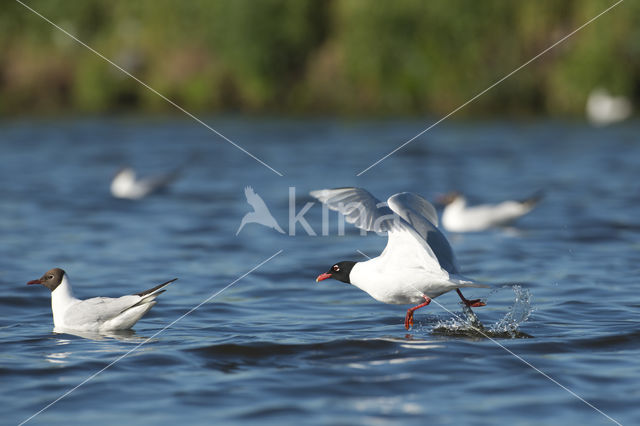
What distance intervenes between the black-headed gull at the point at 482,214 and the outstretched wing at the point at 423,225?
6.07m

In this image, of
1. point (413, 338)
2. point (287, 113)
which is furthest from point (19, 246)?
point (287, 113)

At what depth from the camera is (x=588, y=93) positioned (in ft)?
99.2

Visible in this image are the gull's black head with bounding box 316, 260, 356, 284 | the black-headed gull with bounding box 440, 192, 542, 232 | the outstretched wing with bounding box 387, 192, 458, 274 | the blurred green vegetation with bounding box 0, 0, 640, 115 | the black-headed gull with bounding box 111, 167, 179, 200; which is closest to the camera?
the outstretched wing with bounding box 387, 192, 458, 274

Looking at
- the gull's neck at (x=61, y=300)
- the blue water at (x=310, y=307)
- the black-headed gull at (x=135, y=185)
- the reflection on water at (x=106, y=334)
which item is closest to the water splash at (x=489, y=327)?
the blue water at (x=310, y=307)

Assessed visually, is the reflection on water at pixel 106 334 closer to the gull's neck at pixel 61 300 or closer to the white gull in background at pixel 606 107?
the gull's neck at pixel 61 300

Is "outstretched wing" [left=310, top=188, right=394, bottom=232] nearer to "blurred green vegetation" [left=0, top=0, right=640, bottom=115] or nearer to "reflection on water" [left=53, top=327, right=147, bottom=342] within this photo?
"reflection on water" [left=53, top=327, right=147, bottom=342]

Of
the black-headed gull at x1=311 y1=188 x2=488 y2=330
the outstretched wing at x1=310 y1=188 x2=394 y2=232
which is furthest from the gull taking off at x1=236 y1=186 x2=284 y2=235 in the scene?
the outstretched wing at x1=310 y1=188 x2=394 y2=232

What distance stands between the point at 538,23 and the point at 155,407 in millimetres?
27765

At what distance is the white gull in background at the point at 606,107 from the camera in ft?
95.3

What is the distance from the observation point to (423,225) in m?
8.09

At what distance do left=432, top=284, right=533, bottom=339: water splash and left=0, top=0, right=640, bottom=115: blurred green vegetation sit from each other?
21.8 metres

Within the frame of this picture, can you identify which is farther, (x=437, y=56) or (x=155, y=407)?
(x=437, y=56)

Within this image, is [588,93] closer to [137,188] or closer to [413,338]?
[137,188]

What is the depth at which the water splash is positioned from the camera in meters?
8.32
